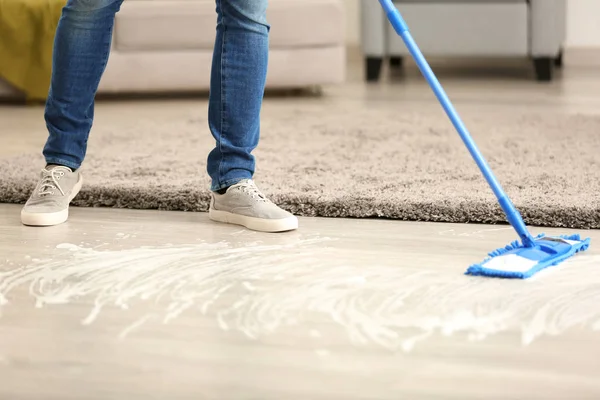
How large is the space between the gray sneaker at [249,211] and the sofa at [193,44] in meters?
1.80

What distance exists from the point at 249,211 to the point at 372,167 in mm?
518

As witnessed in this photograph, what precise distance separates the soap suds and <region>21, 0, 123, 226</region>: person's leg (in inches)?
8.5

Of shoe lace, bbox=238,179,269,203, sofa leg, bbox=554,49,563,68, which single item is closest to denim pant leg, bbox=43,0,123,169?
shoe lace, bbox=238,179,269,203

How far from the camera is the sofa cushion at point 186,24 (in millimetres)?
3434

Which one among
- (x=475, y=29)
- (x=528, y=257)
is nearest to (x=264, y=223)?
(x=528, y=257)

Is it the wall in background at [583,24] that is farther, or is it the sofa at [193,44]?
the wall in background at [583,24]

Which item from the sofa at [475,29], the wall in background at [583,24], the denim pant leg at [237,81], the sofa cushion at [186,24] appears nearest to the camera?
the denim pant leg at [237,81]

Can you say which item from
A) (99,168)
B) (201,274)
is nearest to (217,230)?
(201,274)

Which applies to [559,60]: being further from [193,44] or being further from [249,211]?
[249,211]

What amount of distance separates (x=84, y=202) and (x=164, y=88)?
1681 mm

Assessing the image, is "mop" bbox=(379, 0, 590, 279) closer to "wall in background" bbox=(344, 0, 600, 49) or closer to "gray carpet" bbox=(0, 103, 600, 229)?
"gray carpet" bbox=(0, 103, 600, 229)

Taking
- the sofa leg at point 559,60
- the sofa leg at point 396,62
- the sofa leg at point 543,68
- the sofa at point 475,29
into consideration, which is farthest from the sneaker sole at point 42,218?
the sofa leg at point 559,60

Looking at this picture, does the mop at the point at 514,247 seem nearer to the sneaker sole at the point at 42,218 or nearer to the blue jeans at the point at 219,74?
the blue jeans at the point at 219,74

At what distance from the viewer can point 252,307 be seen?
1253 millimetres
